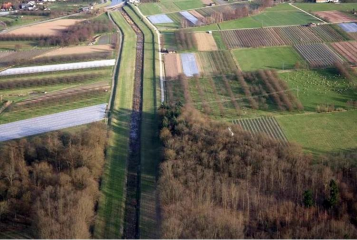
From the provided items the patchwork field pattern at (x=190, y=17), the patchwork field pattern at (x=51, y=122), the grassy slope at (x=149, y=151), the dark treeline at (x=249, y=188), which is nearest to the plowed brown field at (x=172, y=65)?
the grassy slope at (x=149, y=151)

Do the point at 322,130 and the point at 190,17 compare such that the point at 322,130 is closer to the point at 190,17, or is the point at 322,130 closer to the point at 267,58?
the point at 267,58

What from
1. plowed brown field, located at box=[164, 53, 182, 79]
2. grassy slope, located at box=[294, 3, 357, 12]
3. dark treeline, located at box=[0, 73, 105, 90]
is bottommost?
dark treeline, located at box=[0, 73, 105, 90]

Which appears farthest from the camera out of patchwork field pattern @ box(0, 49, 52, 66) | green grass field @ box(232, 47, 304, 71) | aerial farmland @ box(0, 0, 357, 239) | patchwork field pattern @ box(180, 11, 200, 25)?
patchwork field pattern @ box(180, 11, 200, 25)

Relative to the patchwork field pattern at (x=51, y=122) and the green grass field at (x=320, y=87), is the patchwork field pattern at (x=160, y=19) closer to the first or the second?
the green grass field at (x=320, y=87)

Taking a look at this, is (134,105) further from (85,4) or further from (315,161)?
(85,4)

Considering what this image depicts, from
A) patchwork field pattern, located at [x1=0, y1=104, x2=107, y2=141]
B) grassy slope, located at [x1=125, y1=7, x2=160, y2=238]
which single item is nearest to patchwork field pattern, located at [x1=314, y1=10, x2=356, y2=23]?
grassy slope, located at [x1=125, y1=7, x2=160, y2=238]

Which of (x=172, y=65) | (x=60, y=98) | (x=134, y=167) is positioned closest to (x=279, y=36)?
(x=172, y=65)

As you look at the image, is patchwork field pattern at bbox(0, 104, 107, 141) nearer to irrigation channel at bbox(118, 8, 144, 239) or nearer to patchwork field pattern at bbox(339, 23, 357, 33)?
irrigation channel at bbox(118, 8, 144, 239)
